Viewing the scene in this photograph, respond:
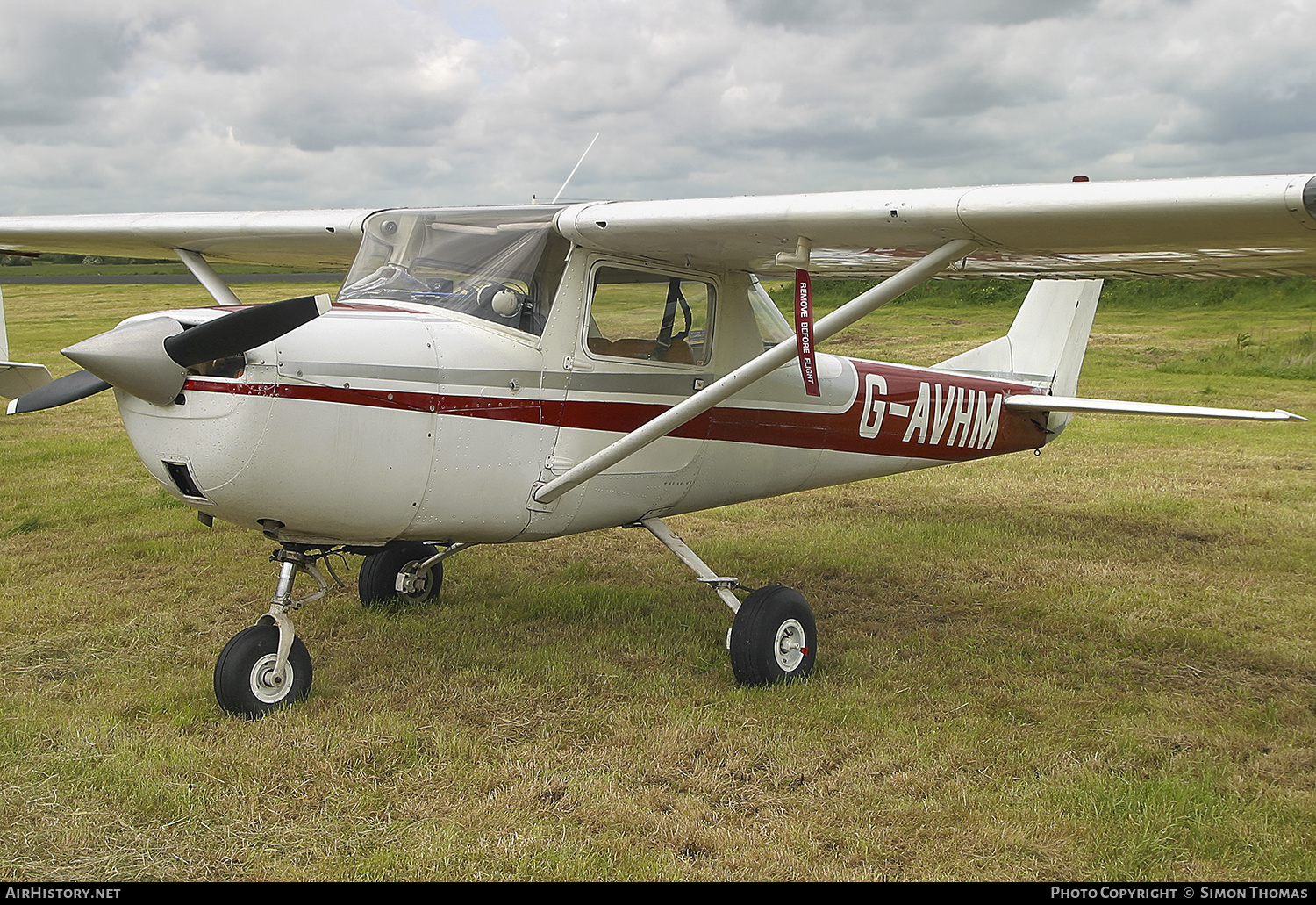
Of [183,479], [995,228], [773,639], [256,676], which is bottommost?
[256,676]

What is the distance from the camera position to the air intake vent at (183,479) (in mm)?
3844

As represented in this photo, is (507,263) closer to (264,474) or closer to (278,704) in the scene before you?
(264,474)

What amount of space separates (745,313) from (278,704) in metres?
3.15

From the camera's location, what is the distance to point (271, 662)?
4.41m

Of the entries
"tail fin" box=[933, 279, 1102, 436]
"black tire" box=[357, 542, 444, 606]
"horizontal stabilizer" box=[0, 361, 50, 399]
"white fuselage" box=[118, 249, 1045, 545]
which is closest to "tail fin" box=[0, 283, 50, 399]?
"horizontal stabilizer" box=[0, 361, 50, 399]

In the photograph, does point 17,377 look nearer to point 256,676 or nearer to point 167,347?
point 256,676

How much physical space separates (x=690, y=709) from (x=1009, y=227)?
2526 millimetres

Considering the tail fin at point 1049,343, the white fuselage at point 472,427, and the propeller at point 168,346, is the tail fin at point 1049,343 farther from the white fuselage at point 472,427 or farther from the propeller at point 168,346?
the propeller at point 168,346

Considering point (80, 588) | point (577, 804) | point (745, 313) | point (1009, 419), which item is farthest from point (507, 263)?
point (1009, 419)

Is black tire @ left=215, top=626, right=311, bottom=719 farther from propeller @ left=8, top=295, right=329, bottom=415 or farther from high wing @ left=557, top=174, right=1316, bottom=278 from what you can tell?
high wing @ left=557, top=174, right=1316, bottom=278

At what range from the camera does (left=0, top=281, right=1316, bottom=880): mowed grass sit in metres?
3.35

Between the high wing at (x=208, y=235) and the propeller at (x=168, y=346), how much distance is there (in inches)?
94.2

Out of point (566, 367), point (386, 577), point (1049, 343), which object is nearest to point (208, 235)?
point (386, 577)

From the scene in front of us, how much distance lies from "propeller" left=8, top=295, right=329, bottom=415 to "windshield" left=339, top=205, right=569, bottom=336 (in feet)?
3.02
